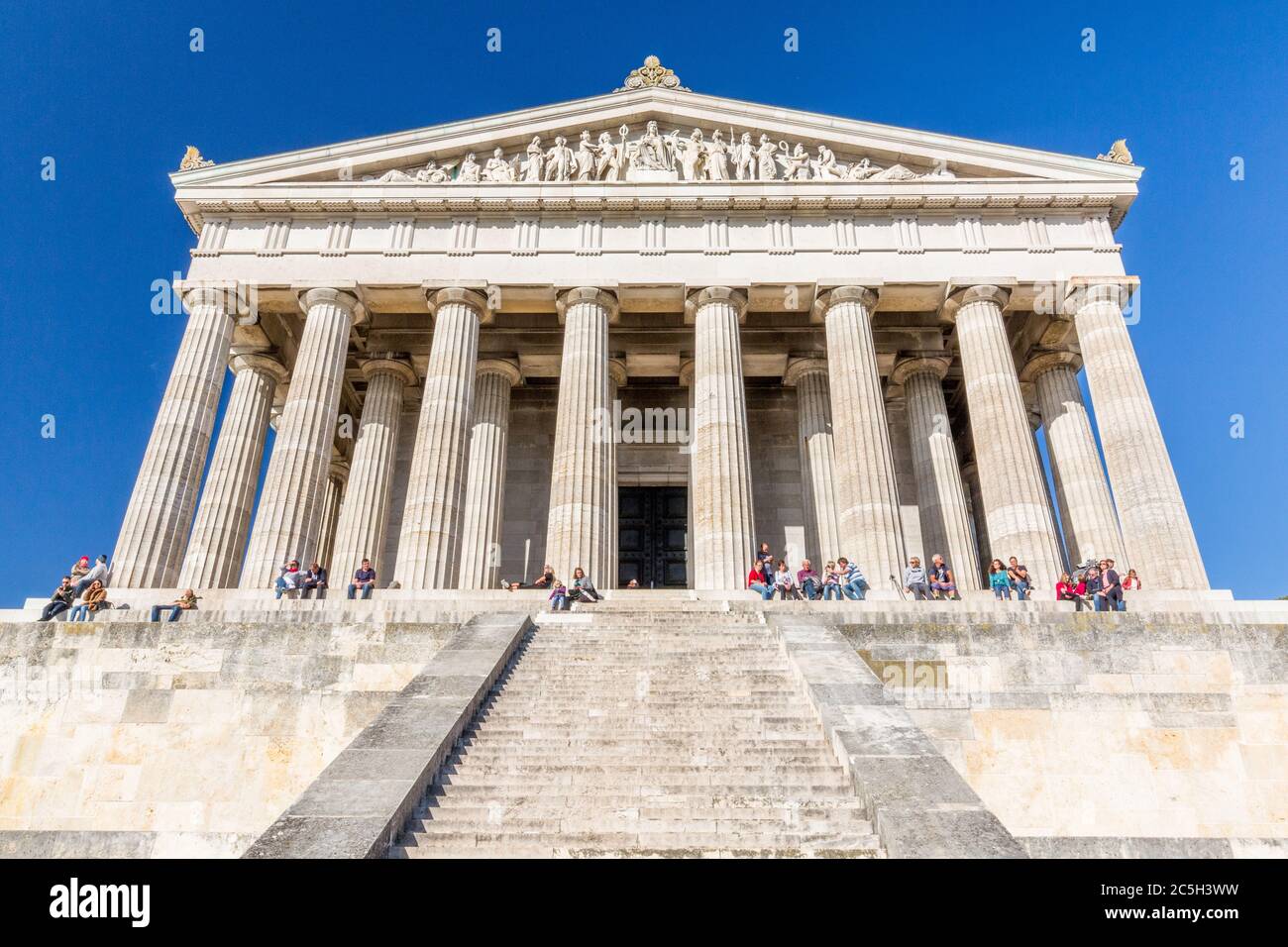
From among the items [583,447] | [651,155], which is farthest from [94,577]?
[651,155]

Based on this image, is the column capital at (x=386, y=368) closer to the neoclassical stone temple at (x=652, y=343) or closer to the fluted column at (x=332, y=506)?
the neoclassical stone temple at (x=652, y=343)

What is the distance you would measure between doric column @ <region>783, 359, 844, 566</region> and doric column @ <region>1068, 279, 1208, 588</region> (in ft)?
26.9

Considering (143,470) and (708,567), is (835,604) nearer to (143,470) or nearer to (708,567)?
(708,567)

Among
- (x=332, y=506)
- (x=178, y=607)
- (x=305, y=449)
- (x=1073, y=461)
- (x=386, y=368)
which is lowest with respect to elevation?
(x=178, y=607)

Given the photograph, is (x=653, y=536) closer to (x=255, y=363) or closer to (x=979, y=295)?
(x=979, y=295)

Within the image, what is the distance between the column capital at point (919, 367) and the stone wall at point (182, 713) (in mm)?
21414

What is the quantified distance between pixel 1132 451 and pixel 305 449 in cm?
2429

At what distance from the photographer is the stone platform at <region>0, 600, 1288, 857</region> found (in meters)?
9.95

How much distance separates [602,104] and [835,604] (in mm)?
20356

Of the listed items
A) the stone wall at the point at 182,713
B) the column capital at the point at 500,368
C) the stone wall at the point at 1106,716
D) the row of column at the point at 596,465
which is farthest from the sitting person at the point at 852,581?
the column capital at the point at 500,368

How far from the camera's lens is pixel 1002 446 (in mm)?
25141

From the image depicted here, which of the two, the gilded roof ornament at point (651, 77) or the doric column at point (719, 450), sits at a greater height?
the gilded roof ornament at point (651, 77)

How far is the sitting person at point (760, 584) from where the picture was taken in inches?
838
